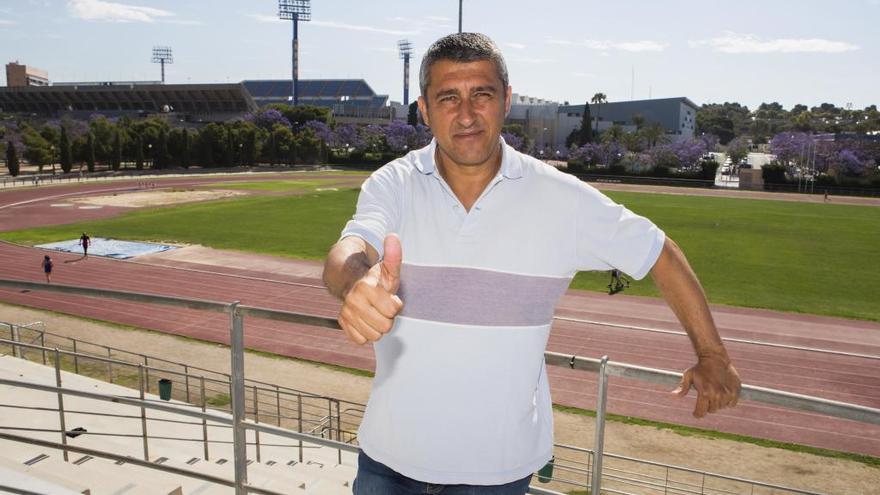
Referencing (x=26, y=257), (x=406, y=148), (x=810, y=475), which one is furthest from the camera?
(x=406, y=148)

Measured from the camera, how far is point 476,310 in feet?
7.65

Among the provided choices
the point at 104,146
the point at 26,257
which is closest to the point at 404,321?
the point at 26,257

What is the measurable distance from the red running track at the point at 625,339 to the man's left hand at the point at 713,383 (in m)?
13.6

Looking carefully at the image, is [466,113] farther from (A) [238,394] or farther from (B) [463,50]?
(A) [238,394]

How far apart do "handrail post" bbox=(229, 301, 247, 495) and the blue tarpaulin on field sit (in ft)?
100

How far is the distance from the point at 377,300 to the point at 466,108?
109 cm

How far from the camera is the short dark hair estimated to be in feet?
8.38

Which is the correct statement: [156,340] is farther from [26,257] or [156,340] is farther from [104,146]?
[104,146]

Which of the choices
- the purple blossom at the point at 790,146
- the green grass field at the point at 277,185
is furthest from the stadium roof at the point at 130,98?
the purple blossom at the point at 790,146

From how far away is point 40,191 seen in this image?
56.2 m

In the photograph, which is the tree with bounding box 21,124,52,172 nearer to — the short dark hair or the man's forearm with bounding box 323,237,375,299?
the short dark hair

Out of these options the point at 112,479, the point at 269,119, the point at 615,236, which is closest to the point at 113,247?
the point at 112,479

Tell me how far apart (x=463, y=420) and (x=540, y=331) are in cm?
42

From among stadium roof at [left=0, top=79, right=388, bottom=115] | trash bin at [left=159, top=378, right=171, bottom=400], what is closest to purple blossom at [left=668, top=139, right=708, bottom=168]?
stadium roof at [left=0, top=79, right=388, bottom=115]
